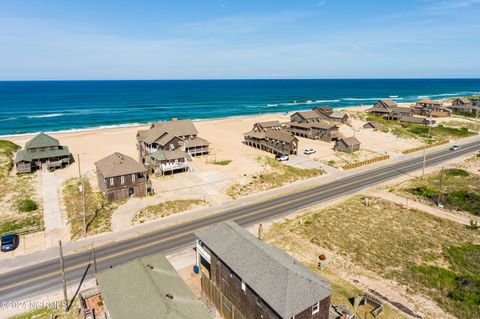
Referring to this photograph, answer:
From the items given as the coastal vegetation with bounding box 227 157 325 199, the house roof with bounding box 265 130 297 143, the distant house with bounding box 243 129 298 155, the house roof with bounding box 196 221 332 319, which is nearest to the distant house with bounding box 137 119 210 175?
the coastal vegetation with bounding box 227 157 325 199

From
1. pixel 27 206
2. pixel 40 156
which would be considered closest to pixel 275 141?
pixel 40 156

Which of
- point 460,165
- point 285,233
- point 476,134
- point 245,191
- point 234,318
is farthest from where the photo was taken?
point 476,134

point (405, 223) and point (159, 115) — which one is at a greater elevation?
point (159, 115)

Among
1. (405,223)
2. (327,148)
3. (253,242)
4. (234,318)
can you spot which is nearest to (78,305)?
(234,318)

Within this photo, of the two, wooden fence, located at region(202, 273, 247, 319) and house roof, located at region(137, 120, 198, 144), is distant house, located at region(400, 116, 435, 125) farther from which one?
wooden fence, located at region(202, 273, 247, 319)

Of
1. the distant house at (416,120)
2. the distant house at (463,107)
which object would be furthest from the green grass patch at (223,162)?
the distant house at (463,107)

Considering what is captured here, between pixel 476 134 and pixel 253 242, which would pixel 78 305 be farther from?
pixel 476 134
